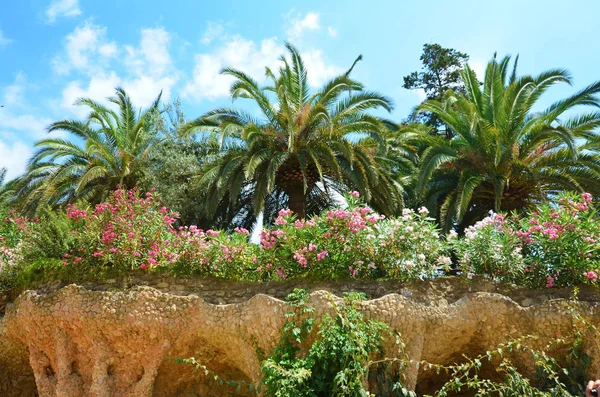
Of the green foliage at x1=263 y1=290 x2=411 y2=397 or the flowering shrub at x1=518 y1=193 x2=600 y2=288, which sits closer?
the green foliage at x1=263 y1=290 x2=411 y2=397

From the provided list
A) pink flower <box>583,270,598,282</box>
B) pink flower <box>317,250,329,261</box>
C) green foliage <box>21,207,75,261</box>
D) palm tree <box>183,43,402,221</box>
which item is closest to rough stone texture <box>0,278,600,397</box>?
pink flower <box>583,270,598,282</box>

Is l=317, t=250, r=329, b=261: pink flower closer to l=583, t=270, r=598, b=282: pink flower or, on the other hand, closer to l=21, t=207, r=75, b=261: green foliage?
l=583, t=270, r=598, b=282: pink flower

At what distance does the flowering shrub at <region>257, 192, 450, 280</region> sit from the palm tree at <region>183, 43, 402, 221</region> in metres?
4.43

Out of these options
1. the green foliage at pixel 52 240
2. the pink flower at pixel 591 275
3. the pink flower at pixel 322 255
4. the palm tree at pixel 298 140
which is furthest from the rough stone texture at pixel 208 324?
the palm tree at pixel 298 140

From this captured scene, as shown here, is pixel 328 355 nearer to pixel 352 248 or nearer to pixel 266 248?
pixel 352 248

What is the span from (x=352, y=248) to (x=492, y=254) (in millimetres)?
1996

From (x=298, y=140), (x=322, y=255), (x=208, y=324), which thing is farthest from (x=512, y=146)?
(x=208, y=324)

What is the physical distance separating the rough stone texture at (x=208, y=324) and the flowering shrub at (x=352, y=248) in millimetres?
283

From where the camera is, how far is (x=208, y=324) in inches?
319

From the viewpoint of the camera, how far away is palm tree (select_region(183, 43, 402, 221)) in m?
13.5

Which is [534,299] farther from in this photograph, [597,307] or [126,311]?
[126,311]

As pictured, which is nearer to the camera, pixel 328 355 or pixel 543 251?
pixel 328 355

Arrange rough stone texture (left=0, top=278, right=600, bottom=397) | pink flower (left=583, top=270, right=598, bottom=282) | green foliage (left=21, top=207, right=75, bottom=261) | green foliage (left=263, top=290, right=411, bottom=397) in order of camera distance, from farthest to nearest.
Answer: green foliage (left=21, top=207, right=75, bottom=261) < pink flower (left=583, top=270, right=598, bottom=282) < rough stone texture (left=0, top=278, right=600, bottom=397) < green foliage (left=263, top=290, right=411, bottom=397)

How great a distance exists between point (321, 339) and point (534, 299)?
3.08 m
